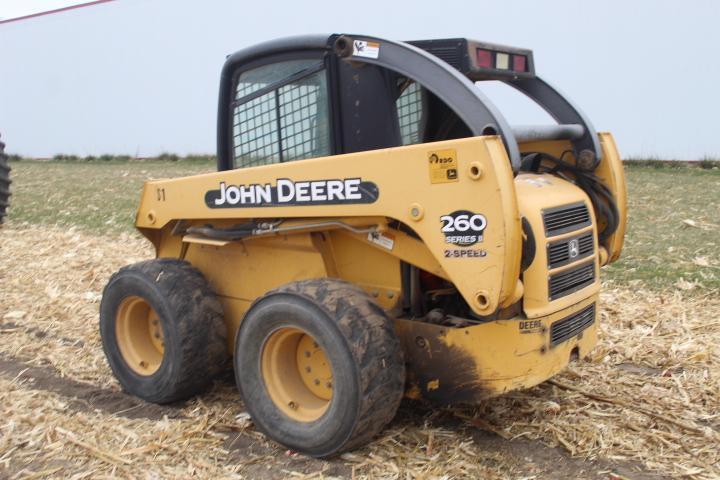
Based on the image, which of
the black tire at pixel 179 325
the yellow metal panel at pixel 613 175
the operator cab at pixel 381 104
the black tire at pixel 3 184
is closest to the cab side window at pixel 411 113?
the operator cab at pixel 381 104

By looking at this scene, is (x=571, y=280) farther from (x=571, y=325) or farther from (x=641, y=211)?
(x=641, y=211)

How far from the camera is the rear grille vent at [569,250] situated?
3.85 metres

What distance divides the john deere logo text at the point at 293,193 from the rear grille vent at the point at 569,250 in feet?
2.96

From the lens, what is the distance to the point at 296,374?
4141mm

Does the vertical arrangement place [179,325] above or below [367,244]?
below

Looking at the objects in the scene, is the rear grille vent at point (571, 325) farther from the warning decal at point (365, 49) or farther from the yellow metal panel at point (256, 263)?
the warning decal at point (365, 49)

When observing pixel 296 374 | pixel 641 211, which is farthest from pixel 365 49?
pixel 641 211

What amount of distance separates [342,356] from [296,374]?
60cm

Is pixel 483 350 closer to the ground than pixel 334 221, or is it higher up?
closer to the ground

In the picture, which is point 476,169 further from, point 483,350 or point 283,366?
point 283,366

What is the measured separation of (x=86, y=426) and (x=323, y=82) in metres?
2.20

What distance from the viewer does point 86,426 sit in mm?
4281

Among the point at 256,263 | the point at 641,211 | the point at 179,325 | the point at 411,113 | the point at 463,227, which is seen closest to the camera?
the point at 463,227

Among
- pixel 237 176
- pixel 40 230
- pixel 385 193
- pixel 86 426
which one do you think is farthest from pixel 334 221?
pixel 40 230
